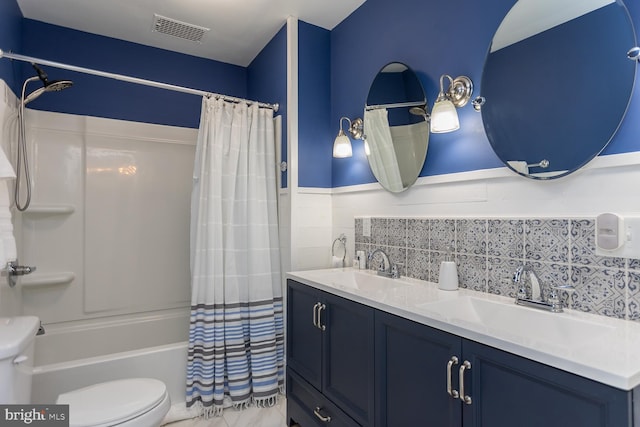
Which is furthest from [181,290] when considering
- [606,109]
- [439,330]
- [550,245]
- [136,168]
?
[606,109]

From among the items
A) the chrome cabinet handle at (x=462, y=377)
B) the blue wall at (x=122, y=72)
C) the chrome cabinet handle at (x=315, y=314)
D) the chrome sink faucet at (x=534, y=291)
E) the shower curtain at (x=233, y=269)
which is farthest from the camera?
the blue wall at (x=122, y=72)

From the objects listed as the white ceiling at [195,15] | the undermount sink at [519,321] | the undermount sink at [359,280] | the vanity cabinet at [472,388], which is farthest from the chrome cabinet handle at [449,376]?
the white ceiling at [195,15]

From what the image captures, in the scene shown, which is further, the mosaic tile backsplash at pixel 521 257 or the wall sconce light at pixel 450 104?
the wall sconce light at pixel 450 104

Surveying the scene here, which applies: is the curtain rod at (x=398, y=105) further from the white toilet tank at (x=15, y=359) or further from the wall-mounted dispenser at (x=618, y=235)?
the white toilet tank at (x=15, y=359)

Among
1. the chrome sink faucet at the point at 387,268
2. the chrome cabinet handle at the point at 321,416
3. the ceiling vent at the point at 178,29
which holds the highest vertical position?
the ceiling vent at the point at 178,29

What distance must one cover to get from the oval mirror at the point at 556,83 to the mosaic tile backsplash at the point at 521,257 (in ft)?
0.75

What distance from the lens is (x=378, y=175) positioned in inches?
82.3

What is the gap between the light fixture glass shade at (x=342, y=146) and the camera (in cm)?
223

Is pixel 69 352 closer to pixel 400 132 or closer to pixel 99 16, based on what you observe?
pixel 99 16

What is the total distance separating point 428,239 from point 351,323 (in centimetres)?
60

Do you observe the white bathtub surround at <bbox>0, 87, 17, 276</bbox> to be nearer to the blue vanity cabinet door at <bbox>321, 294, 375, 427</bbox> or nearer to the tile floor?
the tile floor

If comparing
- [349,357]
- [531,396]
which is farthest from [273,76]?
[531,396]

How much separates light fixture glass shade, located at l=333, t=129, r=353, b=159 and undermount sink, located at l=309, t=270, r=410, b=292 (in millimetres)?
747

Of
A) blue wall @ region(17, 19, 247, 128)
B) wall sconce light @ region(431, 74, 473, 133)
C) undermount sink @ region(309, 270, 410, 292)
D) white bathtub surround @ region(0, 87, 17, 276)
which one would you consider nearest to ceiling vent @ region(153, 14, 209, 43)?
blue wall @ region(17, 19, 247, 128)
